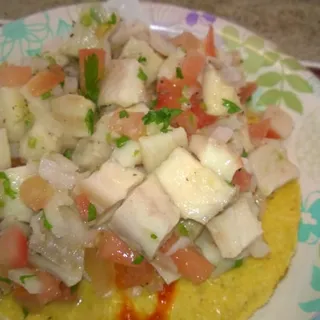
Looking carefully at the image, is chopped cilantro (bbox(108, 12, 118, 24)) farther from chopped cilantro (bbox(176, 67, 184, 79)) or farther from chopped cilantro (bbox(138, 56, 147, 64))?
chopped cilantro (bbox(176, 67, 184, 79))

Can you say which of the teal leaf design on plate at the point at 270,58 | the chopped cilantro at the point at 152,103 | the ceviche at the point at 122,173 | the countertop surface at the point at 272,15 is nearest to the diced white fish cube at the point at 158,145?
the ceviche at the point at 122,173

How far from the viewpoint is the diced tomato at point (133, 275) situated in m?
2.69

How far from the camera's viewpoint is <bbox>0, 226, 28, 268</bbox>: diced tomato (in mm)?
2572

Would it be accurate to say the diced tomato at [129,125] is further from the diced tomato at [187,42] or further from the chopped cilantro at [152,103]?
the diced tomato at [187,42]

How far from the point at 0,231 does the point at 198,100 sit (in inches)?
→ 54.6

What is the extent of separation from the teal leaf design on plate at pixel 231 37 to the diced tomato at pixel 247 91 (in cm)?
39

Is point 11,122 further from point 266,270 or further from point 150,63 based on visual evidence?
point 266,270

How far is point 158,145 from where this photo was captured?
2.78 meters

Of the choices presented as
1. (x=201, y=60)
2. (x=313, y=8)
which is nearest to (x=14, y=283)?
(x=201, y=60)

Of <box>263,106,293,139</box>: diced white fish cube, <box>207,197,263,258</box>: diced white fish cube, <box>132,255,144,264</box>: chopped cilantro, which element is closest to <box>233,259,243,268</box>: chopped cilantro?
<box>207,197,263,258</box>: diced white fish cube

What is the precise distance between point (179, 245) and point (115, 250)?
345mm

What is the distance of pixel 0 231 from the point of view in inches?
106

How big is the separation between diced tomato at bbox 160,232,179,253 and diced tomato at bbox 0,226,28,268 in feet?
2.34

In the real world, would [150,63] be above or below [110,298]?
above
